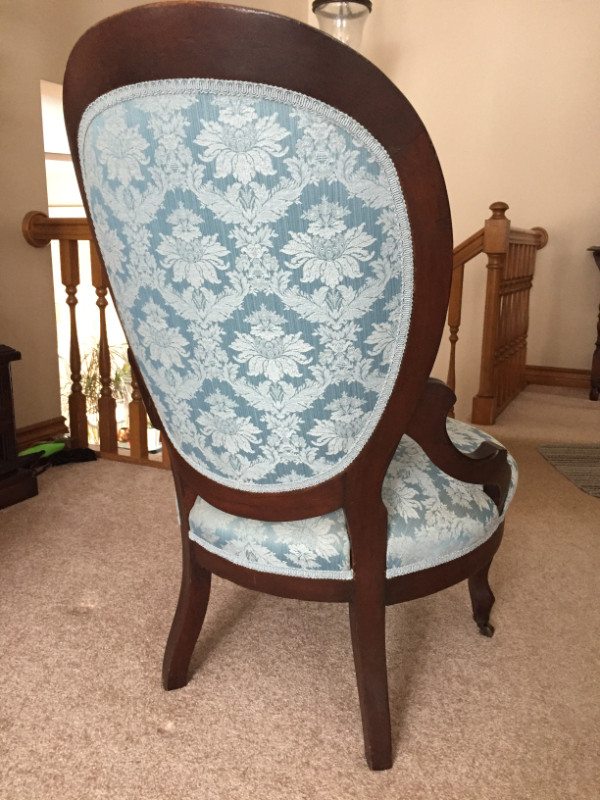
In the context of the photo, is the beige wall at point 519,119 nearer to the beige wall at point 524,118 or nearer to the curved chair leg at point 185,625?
the beige wall at point 524,118

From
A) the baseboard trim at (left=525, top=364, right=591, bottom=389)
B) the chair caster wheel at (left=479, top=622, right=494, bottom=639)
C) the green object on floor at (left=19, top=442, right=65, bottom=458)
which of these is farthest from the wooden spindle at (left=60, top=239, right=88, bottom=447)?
the baseboard trim at (left=525, top=364, right=591, bottom=389)

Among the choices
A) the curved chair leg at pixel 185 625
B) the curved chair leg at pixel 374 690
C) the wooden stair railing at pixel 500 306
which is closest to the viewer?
the curved chair leg at pixel 374 690

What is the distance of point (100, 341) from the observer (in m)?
2.55

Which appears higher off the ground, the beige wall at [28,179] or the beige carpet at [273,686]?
the beige wall at [28,179]

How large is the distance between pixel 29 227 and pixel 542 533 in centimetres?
208

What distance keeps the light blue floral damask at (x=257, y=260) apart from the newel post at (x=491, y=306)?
7.06ft

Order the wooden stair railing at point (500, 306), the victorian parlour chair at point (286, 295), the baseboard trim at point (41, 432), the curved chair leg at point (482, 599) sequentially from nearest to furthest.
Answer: the victorian parlour chair at point (286, 295)
the curved chair leg at point (482, 599)
the baseboard trim at point (41, 432)
the wooden stair railing at point (500, 306)

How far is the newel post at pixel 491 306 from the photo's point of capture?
9.39 feet

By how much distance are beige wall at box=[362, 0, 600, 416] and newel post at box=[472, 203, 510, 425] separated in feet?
3.62

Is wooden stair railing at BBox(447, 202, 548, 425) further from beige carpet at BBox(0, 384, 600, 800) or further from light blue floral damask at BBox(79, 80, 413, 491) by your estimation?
light blue floral damask at BBox(79, 80, 413, 491)

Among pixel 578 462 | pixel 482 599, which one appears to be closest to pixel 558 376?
pixel 578 462

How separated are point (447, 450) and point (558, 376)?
3444 mm

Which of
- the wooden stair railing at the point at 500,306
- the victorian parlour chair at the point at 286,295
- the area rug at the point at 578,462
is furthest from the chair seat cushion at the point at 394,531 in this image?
the wooden stair railing at the point at 500,306

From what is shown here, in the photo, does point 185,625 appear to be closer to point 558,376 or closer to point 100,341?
point 100,341
